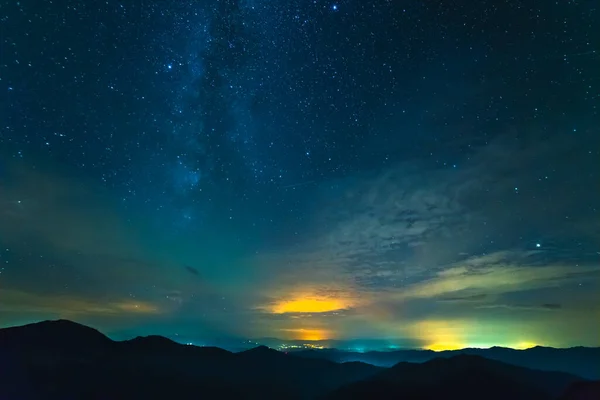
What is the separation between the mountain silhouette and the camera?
45.8 metres

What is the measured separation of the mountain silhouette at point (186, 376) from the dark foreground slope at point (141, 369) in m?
0.12

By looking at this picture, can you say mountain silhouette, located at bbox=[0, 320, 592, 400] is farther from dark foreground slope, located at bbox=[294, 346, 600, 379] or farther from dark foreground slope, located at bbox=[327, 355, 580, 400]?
dark foreground slope, located at bbox=[294, 346, 600, 379]

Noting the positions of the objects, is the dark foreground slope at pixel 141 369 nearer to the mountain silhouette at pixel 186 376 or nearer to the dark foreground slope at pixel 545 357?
the mountain silhouette at pixel 186 376

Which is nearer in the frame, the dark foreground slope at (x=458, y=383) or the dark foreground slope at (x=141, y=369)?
the dark foreground slope at (x=458, y=383)

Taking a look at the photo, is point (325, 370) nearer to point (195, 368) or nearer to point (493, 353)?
point (195, 368)

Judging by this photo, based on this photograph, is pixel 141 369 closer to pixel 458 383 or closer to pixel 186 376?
pixel 186 376

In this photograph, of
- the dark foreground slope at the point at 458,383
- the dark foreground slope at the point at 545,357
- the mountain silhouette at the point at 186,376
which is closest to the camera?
the dark foreground slope at the point at 458,383

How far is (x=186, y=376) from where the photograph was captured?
5822 cm

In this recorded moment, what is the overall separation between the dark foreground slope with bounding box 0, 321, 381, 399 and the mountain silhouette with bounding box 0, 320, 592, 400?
0.40ft

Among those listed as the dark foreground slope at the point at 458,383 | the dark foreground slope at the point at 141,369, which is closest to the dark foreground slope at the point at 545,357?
the dark foreground slope at the point at 141,369

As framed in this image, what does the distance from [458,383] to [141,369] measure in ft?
148

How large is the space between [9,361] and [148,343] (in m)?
26.1

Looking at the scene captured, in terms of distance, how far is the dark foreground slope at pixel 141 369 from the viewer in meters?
46.1

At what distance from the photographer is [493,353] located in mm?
100500
